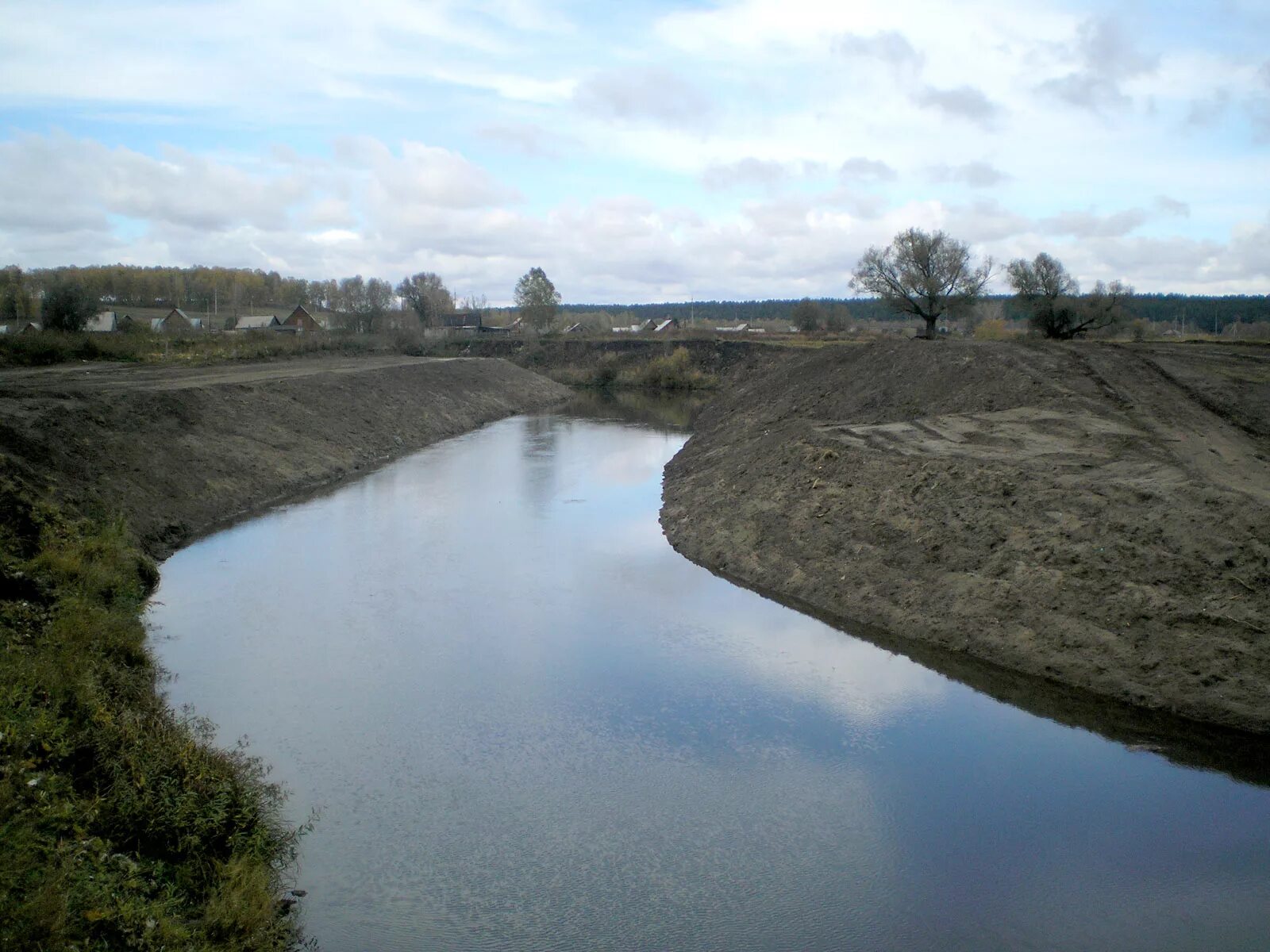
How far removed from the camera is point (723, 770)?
29.9 ft

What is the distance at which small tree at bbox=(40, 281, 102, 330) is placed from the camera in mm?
44938

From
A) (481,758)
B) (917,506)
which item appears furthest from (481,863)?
(917,506)

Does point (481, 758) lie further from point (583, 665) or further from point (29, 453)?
point (29, 453)

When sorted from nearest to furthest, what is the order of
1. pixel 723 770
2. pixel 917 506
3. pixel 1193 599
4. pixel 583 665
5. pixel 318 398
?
1. pixel 723 770
2. pixel 1193 599
3. pixel 583 665
4. pixel 917 506
5. pixel 318 398

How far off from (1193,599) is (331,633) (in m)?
11.1

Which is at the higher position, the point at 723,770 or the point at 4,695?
the point at 4,695

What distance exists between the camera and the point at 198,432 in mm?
24422

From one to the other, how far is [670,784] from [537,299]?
82196mm

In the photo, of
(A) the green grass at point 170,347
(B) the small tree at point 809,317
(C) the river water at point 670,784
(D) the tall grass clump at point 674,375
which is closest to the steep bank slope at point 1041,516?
(C) the river water at point 670,784

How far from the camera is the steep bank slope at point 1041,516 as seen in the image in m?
10.9

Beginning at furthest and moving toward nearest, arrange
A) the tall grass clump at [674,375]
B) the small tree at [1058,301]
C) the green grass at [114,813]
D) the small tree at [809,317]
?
1. the small tree at [809,317]
2. the tall grass clump at [674,375]
3. the small tree at [1058,301]
4. the green grass at [114,813]

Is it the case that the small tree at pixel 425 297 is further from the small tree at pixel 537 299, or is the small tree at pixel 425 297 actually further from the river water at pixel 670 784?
the river water at pixel 670 784

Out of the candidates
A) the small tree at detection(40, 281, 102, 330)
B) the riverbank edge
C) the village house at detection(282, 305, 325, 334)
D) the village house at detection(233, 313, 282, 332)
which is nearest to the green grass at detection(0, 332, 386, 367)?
the small tree at detection(40, 281, 102, 330)

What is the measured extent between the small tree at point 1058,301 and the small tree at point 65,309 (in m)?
42.9
